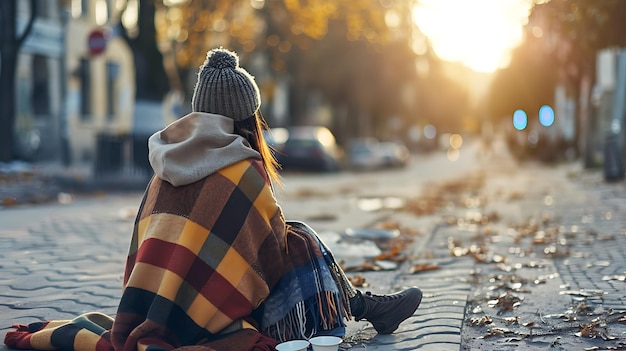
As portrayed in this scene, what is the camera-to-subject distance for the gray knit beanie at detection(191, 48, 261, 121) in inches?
171

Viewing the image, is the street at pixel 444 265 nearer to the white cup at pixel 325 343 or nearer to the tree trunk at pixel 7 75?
the white cup at pixel 325 343

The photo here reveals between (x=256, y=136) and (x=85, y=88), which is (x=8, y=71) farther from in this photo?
(x=85, y=88)

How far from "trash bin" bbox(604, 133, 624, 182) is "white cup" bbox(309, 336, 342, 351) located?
1524cm

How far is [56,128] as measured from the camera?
30.5m

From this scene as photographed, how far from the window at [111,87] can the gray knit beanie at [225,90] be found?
32356mm

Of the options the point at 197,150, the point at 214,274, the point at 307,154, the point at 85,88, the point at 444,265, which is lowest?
the point at 307,154

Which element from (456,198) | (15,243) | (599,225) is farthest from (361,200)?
(15,243)

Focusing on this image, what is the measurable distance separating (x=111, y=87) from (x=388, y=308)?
3318 cm

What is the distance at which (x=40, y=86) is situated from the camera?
30438 millimetres

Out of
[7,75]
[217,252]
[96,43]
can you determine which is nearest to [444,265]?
[217,252]

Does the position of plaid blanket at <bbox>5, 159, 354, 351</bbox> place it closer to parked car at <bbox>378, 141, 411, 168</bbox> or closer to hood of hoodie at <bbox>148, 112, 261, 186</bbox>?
hood of hoodie at <bbox>148, 112, 261, 186</bbox>

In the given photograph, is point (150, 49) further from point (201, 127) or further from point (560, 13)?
point (201, 127)

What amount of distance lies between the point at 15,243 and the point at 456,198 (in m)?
9.89

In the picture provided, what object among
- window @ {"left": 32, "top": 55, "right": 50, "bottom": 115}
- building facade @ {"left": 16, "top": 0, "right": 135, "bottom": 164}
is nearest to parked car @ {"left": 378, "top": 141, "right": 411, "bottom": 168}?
building facade @ {"left": 16, "top": 0, "right": 135, "bottom": 164}
